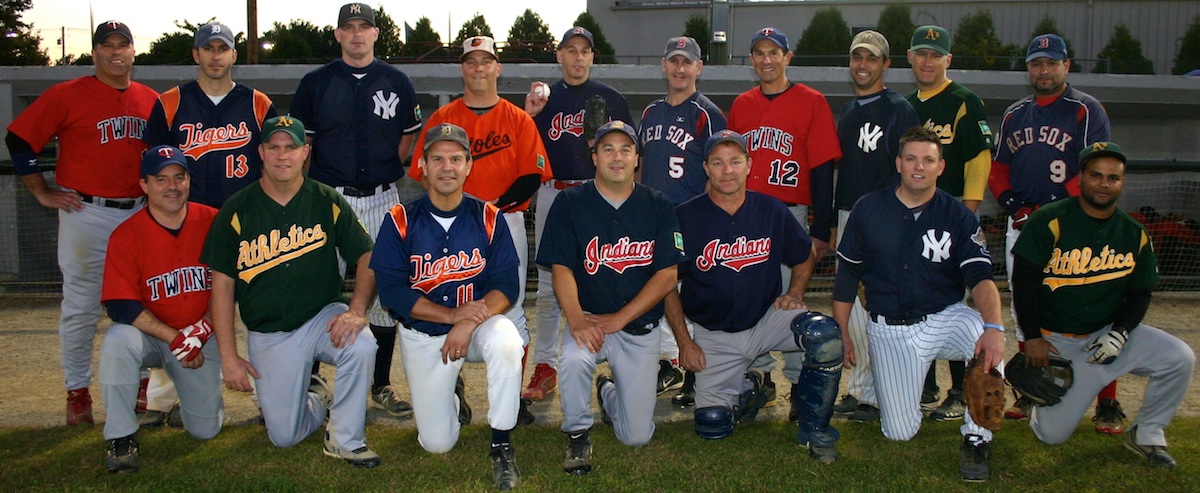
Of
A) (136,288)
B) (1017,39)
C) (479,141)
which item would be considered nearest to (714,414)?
(479,141)

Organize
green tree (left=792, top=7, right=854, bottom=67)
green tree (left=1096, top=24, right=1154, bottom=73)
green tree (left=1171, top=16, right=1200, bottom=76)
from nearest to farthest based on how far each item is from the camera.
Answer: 1. green tree (left=1096, top=24, right=1154, bottom=73)
2. green tree (left=1171, top=16, right=1200, bottom=76)
3. green tree (left=792, top=7, right=854, bottom=67)

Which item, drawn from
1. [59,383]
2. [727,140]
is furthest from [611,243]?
[59,383]

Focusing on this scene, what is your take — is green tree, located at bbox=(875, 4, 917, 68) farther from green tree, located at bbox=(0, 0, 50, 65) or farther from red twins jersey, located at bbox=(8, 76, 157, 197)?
green tree, located at bbox=(0, 0, 50, 65)

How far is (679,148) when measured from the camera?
4.86 m

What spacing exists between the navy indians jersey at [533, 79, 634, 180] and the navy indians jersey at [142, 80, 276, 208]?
1576 mm

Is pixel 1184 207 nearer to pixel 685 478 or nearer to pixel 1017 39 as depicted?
pixel 685 478

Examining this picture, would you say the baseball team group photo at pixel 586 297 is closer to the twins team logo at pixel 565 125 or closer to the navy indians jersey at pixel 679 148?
the navy indians jersey at pixel 679 148

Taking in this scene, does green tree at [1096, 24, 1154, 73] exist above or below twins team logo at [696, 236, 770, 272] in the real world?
above

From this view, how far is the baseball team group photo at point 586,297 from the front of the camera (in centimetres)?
383

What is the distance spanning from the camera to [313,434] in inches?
167

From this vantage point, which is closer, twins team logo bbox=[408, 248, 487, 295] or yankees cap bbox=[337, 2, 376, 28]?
twins team logo bbox=[408, 248, 487, 295]

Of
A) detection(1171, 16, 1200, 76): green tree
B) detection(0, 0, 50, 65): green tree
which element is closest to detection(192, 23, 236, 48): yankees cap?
detection(1171, 16, 1200, 76): green tree

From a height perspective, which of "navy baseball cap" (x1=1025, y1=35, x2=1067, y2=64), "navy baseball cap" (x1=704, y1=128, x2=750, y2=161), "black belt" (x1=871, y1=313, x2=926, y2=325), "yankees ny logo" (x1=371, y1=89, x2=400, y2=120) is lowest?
"black belt" (x1=871, y1=313, x2=926, y2=325)

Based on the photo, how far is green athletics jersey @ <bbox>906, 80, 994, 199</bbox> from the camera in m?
4.66
